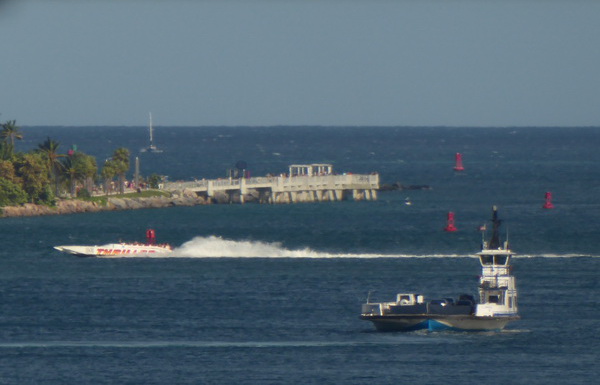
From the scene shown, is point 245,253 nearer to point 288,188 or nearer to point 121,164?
point 121,164

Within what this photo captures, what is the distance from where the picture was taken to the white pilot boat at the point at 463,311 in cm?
8406

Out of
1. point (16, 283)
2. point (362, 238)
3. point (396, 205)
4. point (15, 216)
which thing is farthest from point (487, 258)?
point (396, 205)

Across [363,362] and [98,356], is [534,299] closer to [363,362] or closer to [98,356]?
[363,362]

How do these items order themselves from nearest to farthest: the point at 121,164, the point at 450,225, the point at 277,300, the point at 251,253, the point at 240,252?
the point at 277,300
the point at 251,253
the point at 240,252
the point at 450,225
the point at 121,164

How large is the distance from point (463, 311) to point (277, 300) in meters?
17.8

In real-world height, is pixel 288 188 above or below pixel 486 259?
above

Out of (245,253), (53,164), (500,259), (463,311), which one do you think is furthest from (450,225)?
(463,311)

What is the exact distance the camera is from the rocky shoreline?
160125 millimetres

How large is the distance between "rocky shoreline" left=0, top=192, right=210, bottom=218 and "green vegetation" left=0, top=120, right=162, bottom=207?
2.69 ft

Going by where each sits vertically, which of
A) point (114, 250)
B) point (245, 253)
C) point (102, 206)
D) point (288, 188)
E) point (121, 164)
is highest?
point (121, 164)

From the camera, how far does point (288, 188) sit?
184 meters

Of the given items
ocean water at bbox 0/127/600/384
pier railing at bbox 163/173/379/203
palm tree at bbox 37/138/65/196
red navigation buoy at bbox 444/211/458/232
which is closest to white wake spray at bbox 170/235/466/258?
ocean water at bbox 0/127/600/384

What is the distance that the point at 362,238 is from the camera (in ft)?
472

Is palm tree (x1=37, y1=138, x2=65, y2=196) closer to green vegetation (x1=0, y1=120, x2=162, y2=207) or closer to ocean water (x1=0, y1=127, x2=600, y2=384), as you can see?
green vegetation (x1=0, y1=120, x2=162, y2=207)
